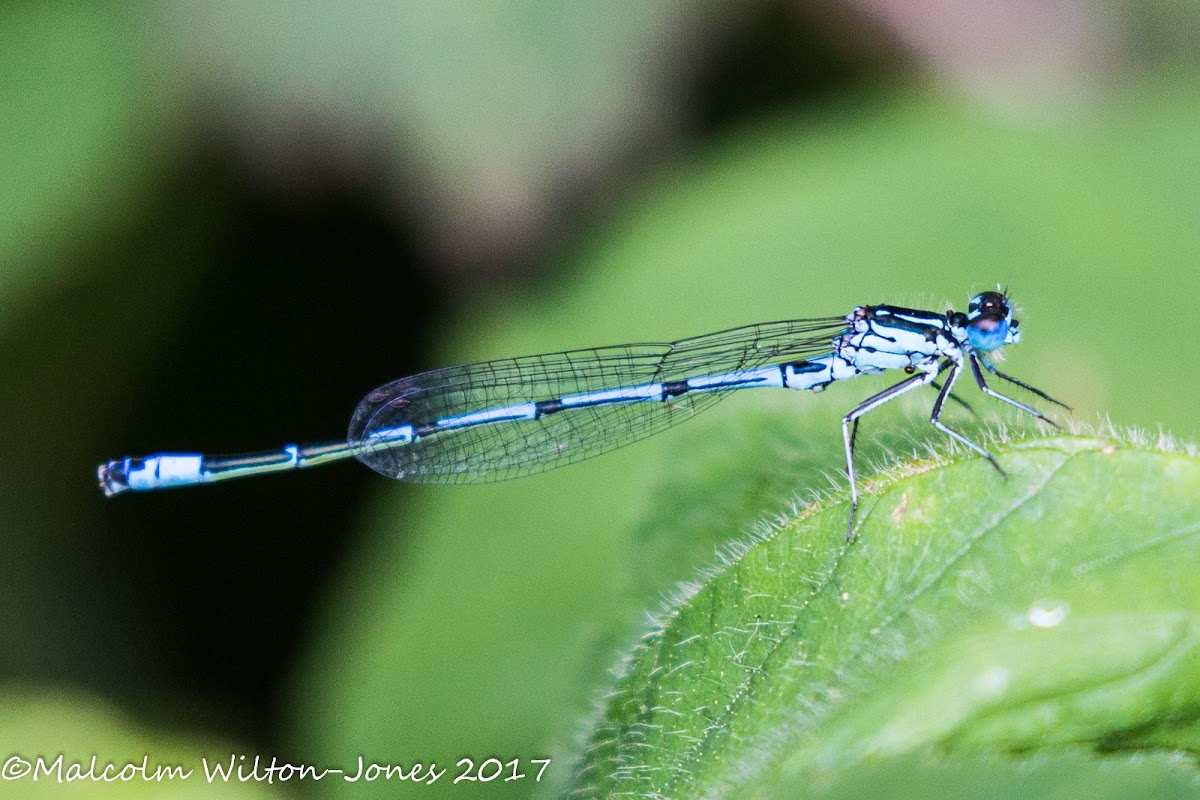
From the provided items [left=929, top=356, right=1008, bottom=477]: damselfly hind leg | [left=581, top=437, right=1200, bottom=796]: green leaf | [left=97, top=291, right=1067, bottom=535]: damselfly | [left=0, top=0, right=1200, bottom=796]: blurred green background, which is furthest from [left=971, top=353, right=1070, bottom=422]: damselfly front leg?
[left=581, top=437, right=1200, bottom=796]: green leaf

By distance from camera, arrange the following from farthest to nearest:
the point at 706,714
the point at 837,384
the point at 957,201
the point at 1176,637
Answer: the point at 957,201 < the point at 837,384 < the point at 706,714 < the point at 1176,637

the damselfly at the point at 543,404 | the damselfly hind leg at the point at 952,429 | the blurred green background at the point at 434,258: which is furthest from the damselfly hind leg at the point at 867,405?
the blurred green background at the point at 434,258

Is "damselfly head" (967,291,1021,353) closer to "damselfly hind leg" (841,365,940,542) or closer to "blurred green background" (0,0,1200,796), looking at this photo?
"damselfly hind leg" (841,365,940,542)

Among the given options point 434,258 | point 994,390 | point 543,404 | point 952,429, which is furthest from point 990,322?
point 434,258

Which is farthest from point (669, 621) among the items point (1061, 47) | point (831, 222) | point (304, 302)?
point (1061, 47)

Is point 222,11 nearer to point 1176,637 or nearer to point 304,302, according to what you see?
point 304,302

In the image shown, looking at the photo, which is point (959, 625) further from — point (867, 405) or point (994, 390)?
point (994, 390)
